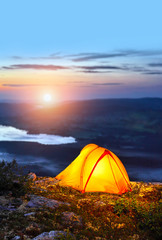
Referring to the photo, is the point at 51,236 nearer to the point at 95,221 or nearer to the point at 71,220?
the point at 71,220

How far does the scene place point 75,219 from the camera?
25.4 ft

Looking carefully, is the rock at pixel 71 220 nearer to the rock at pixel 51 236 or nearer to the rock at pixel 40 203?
the rock at pixel 40 203

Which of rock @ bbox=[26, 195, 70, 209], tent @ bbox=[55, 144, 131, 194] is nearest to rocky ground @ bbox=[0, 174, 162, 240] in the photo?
rock @ bbox=[26, 195, 70, 209]

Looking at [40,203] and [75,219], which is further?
[40,203]

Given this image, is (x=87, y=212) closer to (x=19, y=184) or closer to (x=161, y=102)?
(x=19, y=184)

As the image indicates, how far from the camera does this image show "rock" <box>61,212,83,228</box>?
24.4 feet

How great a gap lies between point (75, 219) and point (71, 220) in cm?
14

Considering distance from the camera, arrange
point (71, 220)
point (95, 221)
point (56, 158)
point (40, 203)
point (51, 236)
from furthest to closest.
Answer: point (56, 158) < point (40, 203) < point (95, 221) < point (71, 220) < point (51, 236)

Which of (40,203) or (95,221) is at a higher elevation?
(40,203)

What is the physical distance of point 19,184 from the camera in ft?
32.8

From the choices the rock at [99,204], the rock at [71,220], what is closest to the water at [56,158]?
the rock at [99,204]

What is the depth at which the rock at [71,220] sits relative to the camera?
7438mm

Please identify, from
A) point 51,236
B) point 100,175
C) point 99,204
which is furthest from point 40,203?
point 100,175

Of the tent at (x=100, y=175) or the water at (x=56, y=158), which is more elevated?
the tent at (x=100, y=175)
